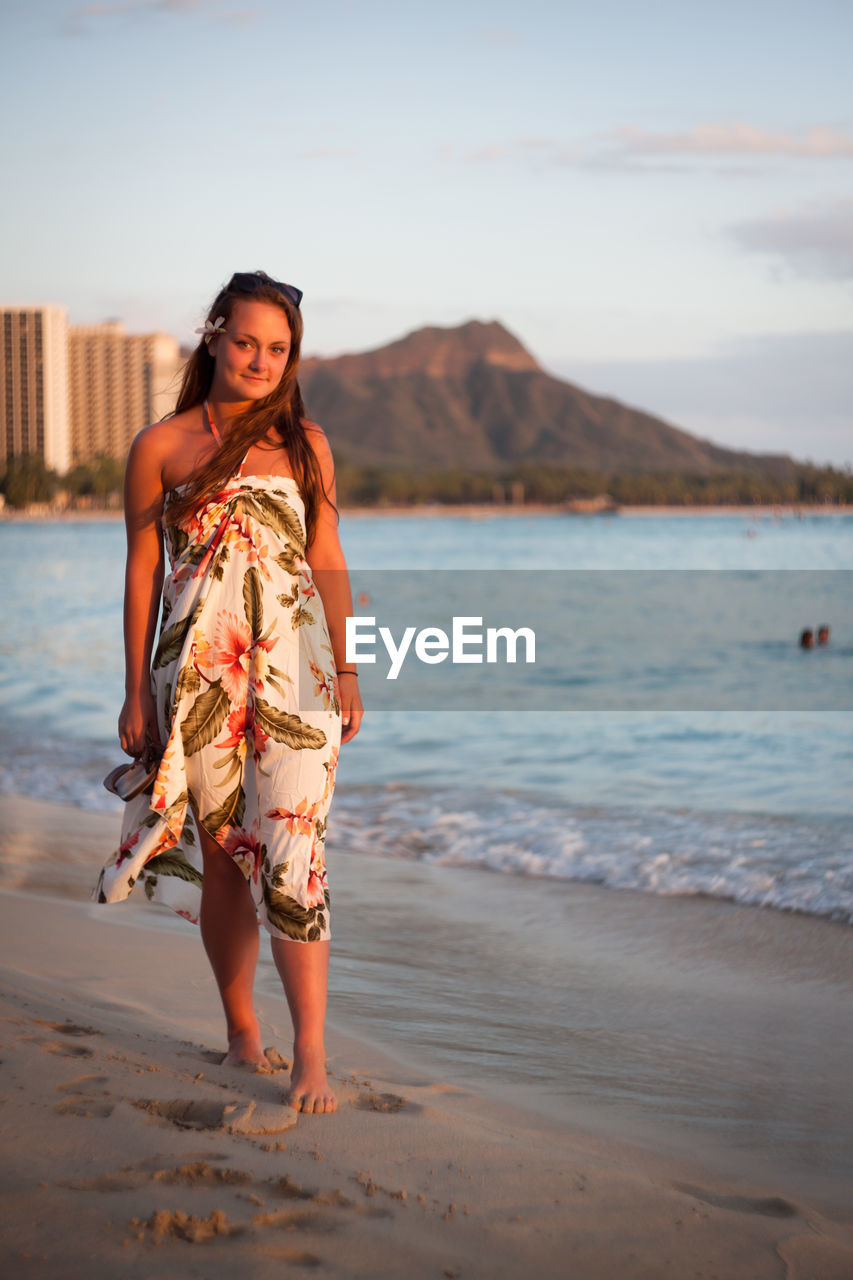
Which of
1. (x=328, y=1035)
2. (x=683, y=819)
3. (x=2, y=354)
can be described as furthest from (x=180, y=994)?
(x=2, y=354)

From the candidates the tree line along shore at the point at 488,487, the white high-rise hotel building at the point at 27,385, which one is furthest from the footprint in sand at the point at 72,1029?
the white high-rise hotel building at the point at 27,385

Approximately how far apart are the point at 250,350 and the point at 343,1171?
170 centimetres

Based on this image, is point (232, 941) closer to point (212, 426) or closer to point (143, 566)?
point (143, 566)

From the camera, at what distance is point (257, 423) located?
2.70 m

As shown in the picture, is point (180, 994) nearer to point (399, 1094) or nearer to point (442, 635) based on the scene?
point (399, 1094)

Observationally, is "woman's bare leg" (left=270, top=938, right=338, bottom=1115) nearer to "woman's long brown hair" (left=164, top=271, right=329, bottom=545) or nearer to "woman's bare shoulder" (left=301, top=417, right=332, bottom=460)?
"woman's long brown hair" (left=164, top=271, right=329, bottom=545)

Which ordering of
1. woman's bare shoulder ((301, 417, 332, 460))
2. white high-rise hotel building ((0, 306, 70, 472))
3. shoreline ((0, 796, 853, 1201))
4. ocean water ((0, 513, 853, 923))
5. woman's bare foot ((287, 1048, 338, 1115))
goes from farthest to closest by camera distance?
1. white high-rise hotel building ((0, 306, 70, 472))
2. ocean water ((0, 513, 853, 923))
3. shoreline ((0, 796, 853, 1201))
4. woman's bare shoulder ((301, 417, 332, 460))
5. woman's bare foot ((287, 1048, 338, 1115))

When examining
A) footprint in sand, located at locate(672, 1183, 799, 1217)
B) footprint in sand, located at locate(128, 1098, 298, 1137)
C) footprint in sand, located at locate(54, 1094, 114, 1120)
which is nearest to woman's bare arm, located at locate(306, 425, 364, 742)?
footprint in sand, located at locate(128, 1098, 298, 1137)

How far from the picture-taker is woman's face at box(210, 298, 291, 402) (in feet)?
8.89

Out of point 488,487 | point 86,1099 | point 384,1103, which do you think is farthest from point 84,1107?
point 488,487

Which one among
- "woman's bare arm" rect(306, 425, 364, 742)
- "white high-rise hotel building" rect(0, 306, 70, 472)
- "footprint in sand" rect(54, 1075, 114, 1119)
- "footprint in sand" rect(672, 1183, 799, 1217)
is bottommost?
"footprint in sand" rect(672, 1183, 799, 1217)

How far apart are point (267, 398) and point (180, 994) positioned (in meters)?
1.89

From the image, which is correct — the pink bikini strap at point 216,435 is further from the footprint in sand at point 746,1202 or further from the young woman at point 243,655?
the footprint in sand at point 746,1202

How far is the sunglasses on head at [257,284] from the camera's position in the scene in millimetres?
2725
